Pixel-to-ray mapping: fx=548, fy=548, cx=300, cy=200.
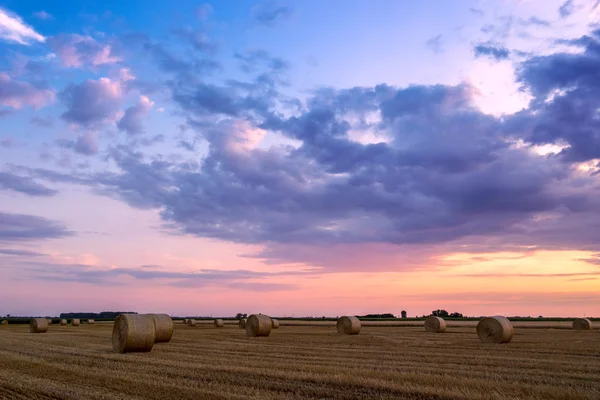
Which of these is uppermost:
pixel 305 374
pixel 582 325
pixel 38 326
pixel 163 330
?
pixel 582 325

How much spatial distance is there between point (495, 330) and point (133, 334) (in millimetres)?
15875

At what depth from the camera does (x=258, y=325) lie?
30.5 meters

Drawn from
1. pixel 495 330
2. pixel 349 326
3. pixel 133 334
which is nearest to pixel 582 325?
pixel 349 326

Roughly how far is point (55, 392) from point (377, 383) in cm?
647

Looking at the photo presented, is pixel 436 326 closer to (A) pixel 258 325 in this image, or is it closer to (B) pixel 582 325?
(A) pixel 258 325

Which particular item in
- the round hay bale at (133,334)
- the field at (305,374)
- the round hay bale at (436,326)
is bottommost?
the field at (305,374)

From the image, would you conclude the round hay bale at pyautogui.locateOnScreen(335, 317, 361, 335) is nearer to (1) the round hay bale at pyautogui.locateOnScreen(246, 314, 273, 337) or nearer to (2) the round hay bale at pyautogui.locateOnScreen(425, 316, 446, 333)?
(1) the round hay bale at pyautogui.locateOnScreen(246, 314, 273, 337)

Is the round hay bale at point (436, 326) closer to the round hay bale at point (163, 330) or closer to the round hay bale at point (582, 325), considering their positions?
the round hay bale at point (582, 325)

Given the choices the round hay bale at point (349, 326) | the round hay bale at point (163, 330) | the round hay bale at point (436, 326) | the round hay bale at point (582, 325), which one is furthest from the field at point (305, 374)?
the round hay bale at point (582, 325)

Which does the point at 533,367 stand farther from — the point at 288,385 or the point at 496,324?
the point at 496,324

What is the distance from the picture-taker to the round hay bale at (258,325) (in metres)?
30.6

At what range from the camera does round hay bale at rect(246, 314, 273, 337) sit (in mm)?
30578

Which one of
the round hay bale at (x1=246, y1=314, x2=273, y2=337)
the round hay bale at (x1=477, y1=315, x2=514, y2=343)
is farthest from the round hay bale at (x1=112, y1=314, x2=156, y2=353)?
the round hay bale at (x1=477, y1=315, x2=514, y2=343)

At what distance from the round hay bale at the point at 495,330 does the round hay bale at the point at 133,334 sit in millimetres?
15017
